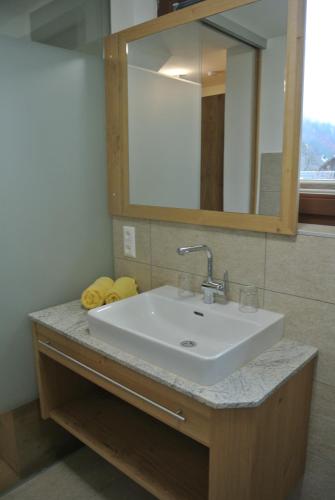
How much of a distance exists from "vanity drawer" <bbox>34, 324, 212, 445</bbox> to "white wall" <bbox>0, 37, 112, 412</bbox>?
0.14m

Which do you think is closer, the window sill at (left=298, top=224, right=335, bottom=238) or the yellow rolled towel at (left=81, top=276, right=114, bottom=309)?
the window sill at (left=298, top=224, right=335, bottom=238)

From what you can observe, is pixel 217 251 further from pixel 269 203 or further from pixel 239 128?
pixel 239 128

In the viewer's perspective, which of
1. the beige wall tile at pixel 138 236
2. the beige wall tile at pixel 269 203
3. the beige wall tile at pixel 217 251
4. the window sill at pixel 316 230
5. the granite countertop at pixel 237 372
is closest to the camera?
the granite countertop at pixel 237 372

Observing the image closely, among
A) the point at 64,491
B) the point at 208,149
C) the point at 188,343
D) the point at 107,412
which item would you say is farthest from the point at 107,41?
the point at 64,491

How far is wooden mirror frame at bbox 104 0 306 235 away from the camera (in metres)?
1.36

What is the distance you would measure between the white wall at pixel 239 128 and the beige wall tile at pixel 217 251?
0.13 meters

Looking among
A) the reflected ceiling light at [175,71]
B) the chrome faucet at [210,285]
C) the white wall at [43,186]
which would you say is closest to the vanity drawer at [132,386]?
the white wall at [43,186]

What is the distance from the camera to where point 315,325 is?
1.44 meters

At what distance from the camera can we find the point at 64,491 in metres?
1.84

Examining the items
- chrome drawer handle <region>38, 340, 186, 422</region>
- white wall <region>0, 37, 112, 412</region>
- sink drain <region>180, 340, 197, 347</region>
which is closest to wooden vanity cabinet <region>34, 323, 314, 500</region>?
chrome drawer handle <region>38, 340, 186, 422</region>

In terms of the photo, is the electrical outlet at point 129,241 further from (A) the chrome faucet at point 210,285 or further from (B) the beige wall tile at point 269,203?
(B) the beige wall tile at point 269,203

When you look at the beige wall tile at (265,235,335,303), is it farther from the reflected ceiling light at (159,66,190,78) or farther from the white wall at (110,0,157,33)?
the white wall at (110,0,157,33)

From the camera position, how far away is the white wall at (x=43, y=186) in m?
1.67

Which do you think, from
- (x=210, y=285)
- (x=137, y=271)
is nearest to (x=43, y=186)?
(x=137, y=271)
